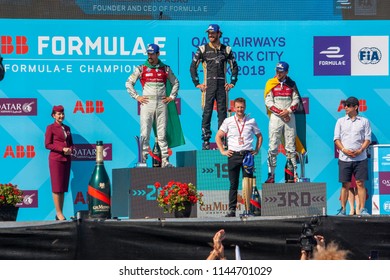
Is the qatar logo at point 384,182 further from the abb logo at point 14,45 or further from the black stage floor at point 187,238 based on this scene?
the abb logo at point 14,45

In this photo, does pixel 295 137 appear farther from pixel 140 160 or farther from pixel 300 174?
pixel 140 160

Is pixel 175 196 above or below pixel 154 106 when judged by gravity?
below

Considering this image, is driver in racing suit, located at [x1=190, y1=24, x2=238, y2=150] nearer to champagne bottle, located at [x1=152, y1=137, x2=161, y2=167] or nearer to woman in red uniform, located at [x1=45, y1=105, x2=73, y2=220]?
champagne bottle, located at [x1=152, y1=137, x2=161, y2=167]

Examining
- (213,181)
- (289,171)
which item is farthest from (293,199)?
(289,171)

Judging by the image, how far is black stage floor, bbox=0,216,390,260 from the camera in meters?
11.0

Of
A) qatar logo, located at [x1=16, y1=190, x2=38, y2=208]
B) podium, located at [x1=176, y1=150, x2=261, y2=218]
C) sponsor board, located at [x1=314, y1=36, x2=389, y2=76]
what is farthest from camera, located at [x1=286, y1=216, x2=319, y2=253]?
qatar logo, located at [x1=16, y1=190, x2=38, y2=208]

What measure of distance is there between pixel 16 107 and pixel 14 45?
2.62 ft

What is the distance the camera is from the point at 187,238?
1113 centimetres

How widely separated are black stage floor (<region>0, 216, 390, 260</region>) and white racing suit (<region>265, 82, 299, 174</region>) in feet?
6.67

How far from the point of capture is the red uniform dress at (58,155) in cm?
1270

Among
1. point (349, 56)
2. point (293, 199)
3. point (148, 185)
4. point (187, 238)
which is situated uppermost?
point (349, 56)

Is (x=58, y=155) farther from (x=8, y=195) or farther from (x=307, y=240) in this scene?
(x=307, y=240)

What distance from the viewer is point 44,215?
44.6 ft
